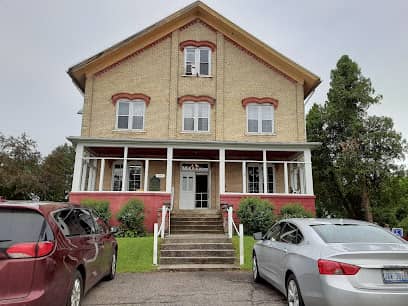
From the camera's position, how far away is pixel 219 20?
60.6 ft

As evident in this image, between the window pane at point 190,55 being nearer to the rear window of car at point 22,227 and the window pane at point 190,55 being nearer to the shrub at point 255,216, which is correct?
the shrub at point 255,216

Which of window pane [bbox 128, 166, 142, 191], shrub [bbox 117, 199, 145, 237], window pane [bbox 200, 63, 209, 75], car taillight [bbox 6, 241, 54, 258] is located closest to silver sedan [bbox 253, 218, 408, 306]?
car taillight [bbox 6, 241, 54, 258]

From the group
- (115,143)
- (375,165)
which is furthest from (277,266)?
(375,165)

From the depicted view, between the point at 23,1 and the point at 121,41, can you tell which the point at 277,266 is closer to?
the point at 121,41

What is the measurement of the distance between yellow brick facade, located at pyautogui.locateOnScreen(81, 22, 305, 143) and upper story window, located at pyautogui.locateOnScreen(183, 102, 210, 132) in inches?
11.2

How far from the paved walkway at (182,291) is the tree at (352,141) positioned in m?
13.5

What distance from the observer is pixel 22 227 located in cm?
388

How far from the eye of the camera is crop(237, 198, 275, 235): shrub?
45.2ft

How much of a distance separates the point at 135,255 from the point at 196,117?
9.37m

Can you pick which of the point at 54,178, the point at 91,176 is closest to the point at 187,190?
the point at 91,176

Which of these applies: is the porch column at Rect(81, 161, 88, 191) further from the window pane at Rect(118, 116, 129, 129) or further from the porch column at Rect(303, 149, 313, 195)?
the porch column at Rect(303, 149, 313, 195)

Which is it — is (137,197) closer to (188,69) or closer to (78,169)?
(78,169)

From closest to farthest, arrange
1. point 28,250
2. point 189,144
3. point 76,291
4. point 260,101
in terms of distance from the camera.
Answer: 1. point 28,250
2. point 76,291
3. point 189,144
4. point 260,101

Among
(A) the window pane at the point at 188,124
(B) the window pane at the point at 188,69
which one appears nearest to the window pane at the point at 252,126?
(A) the window pane at the point at 188,124
